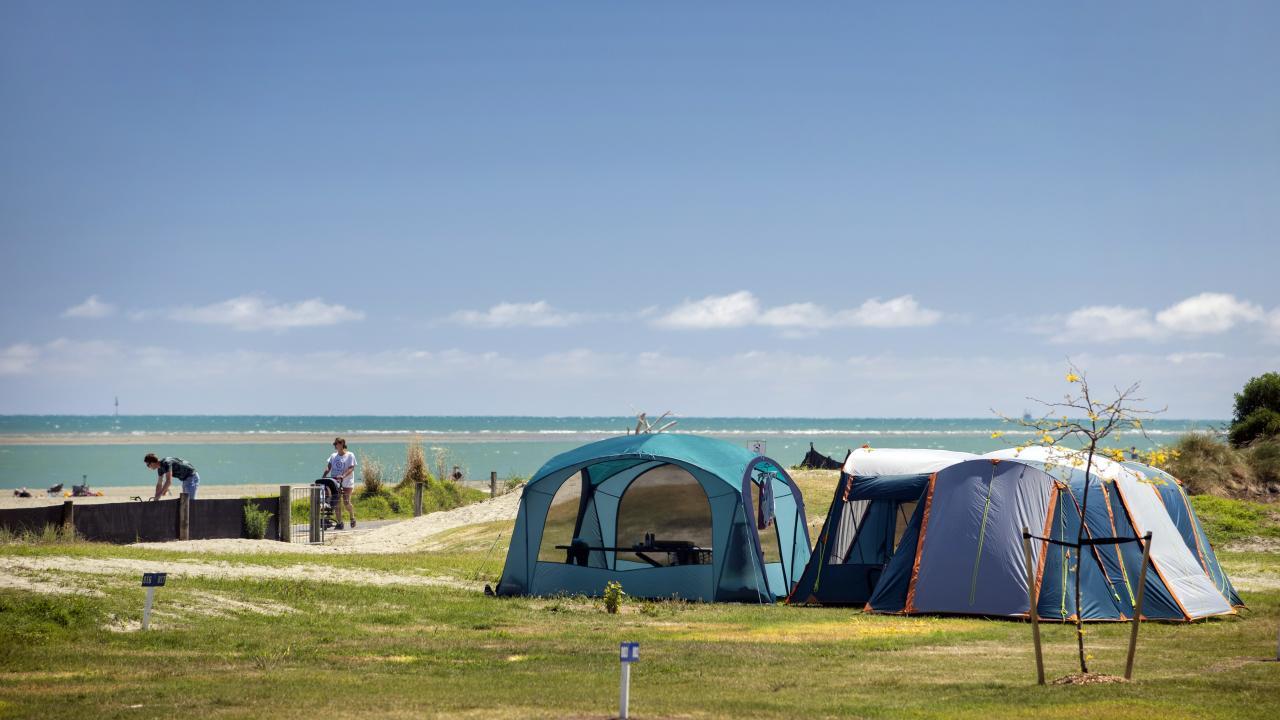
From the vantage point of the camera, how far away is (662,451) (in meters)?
17.9

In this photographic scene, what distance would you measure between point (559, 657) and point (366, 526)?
20029 millimetres

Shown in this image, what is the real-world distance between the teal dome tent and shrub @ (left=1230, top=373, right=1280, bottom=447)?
25227mm

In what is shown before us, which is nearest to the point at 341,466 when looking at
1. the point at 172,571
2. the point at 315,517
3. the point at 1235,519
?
the point at 315,517

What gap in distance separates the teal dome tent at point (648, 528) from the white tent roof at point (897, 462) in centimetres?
128

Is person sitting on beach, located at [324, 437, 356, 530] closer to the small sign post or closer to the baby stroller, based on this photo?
the baby stroller

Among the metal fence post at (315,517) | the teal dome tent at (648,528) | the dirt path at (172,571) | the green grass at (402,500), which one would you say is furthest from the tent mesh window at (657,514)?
the green grass at (402,500)

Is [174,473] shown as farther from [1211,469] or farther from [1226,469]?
[1226,469]

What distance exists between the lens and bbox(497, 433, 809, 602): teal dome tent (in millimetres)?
17531

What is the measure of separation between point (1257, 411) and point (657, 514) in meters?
26.5

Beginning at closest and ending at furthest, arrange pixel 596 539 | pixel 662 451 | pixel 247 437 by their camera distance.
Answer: pixel 662 451, pixel 596 539, pixel 247 437

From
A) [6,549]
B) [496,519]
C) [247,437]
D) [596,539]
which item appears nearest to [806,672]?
[596,539]

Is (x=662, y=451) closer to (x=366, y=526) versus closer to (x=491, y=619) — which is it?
(x=491, y=619)

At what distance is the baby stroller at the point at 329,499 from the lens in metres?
28.3

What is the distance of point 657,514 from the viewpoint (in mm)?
21609
